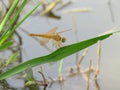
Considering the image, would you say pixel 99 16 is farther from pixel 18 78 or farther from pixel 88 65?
pixel 18 78

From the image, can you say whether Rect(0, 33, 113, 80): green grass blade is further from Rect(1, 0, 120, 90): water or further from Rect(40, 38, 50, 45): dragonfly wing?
Rect(40, 38, 50, 45): dragonfly wing

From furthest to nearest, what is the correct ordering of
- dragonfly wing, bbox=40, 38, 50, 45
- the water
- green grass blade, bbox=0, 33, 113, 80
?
dragonfly wing, bbox=40, 38, 50, 45 < the water < green grass blade, bbox=0, 33, 113, 80

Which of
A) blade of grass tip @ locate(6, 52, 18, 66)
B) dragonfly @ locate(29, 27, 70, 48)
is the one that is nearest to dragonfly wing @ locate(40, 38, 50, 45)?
dragonfly @ locate(29, 27, 70, 48)

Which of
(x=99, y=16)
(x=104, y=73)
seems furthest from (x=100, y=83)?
(x=99, y=16)

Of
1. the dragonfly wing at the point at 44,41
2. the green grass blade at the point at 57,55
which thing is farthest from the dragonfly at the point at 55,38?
the green grass blade at the point at 57,55

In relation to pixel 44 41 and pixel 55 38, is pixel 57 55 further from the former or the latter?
pixel 44 41

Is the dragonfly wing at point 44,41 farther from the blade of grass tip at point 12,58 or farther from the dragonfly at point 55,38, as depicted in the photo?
the blade of grass tip at point 12,58

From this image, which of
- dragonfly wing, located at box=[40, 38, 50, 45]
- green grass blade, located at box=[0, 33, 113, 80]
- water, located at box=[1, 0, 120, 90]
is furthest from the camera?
dragonfly wing, located at box=[40, 38, 50, 45]

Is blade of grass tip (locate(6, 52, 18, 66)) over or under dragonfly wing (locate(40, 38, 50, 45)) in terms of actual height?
under

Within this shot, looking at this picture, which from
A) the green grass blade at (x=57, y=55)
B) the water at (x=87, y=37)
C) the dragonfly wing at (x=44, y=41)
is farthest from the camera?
the dragonfly wing at (x=44, y=41)
